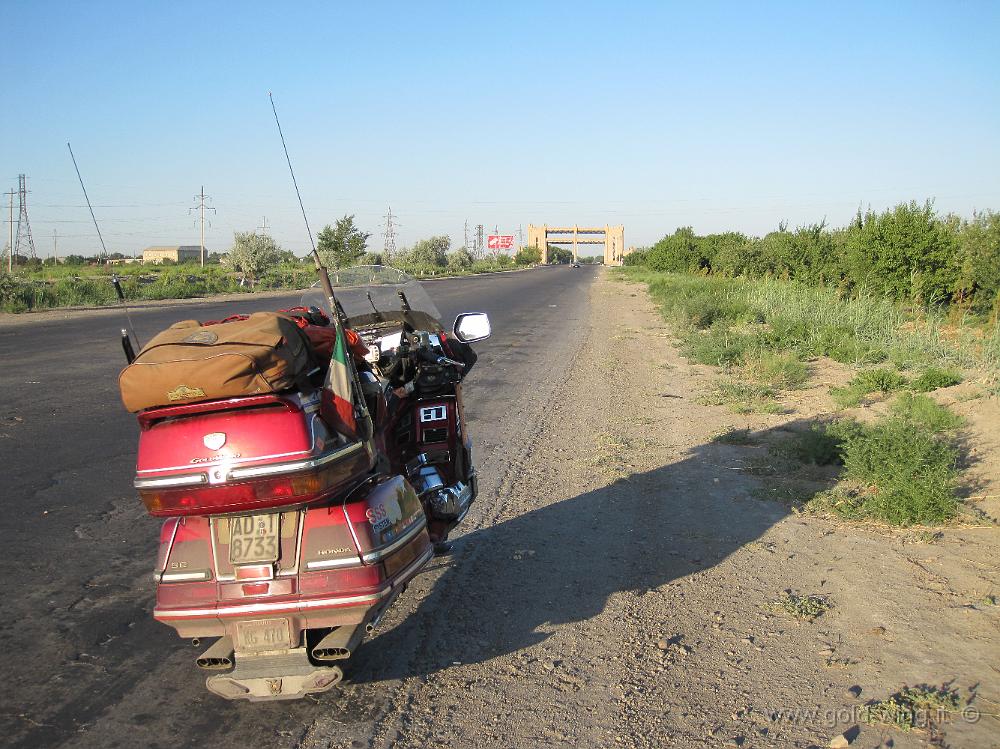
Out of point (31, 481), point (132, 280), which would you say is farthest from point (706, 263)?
point (31, 481)

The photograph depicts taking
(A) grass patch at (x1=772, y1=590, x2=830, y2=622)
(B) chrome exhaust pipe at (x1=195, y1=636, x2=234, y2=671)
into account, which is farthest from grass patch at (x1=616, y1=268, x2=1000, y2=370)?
(B) chrome exhaust pipe at (x1=195, y1=636, x2=234, y2=671)

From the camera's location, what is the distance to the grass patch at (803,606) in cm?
418

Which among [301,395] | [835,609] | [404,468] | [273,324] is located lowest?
[835,609]

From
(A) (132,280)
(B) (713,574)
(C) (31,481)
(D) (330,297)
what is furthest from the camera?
(A) (132,280)

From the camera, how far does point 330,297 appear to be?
325 centimetres

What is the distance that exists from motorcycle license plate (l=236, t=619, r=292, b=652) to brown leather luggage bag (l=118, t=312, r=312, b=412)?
0.88m

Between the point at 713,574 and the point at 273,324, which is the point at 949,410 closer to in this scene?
the point at 713,574

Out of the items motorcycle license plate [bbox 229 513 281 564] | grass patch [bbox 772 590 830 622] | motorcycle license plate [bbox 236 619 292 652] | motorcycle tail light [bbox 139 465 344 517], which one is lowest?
grass patch [bbox 772 590 830 622]

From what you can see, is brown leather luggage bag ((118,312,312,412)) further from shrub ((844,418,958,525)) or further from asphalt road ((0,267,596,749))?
shrub ((844,418,958,525))

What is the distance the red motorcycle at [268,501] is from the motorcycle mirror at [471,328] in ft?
3.93

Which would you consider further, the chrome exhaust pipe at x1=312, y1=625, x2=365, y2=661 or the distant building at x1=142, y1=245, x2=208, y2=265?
the distant building at x1=142, y1=245, x2=208, y2=265

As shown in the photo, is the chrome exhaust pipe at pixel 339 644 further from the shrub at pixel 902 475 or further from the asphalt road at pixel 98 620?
the shrub at pixel 902 475

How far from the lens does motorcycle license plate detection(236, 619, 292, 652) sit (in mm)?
3100

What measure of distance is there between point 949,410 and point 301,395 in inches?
290
